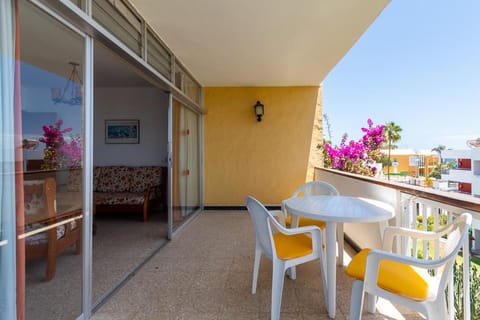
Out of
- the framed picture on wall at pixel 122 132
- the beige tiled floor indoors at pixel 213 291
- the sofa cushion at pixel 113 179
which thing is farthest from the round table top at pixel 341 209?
the framed picture on wall at pixel 122 132

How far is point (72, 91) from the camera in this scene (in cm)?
163

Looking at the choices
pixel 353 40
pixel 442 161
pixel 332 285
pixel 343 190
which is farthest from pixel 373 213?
pixel 442 161

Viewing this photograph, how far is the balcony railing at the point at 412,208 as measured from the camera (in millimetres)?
1408

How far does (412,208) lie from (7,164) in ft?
8.46

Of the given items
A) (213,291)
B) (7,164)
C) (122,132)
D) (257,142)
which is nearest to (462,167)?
(257,142)

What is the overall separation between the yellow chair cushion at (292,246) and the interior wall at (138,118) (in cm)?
368

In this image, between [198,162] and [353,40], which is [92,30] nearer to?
[353,40]

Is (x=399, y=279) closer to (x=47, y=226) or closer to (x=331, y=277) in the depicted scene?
(x=331, y=277)

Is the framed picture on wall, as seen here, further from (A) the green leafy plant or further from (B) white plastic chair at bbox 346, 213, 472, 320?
(A) the green leafy plant

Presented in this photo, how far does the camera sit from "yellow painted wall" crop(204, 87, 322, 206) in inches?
203

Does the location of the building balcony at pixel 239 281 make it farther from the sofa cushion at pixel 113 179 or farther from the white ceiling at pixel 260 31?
the sofa cushion at pixel 113 179

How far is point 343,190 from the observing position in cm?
334

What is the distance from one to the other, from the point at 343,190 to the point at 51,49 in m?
3.28

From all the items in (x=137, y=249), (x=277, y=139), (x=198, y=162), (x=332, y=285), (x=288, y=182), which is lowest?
(x=137, y=249)
